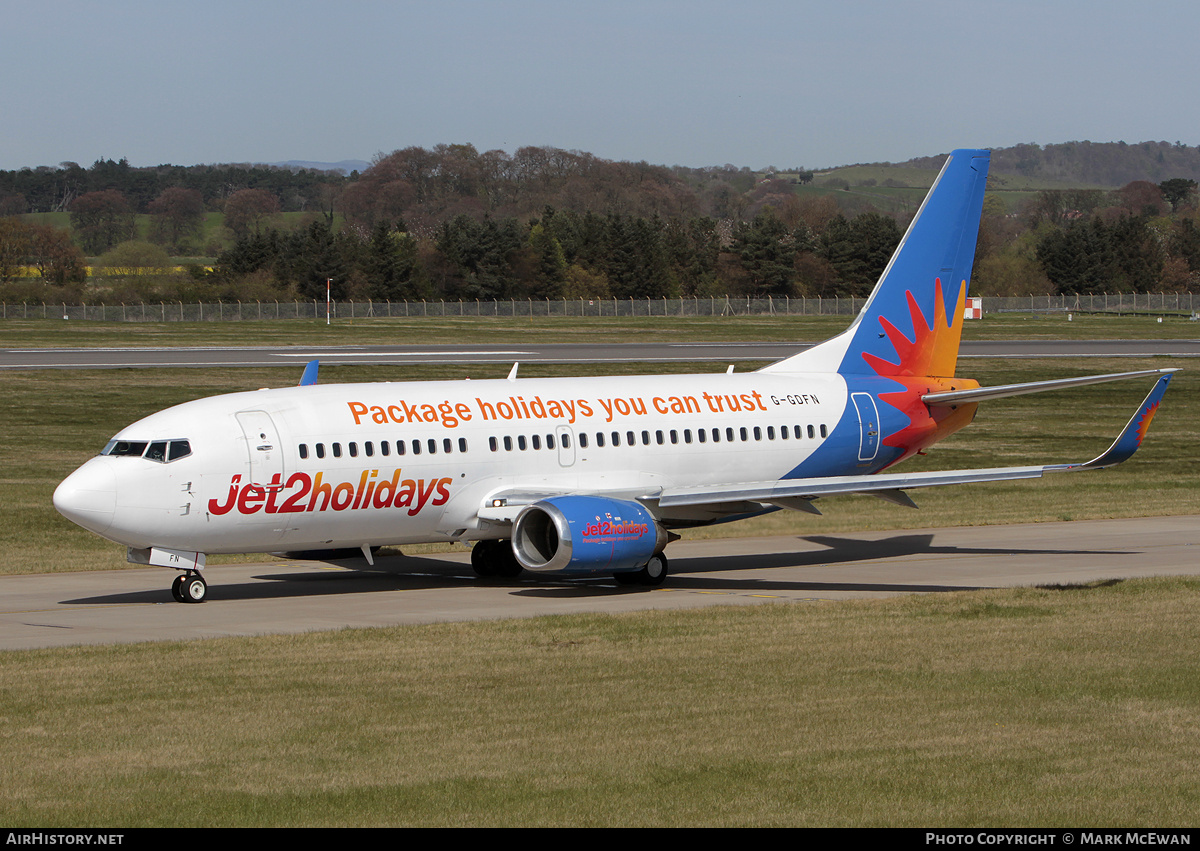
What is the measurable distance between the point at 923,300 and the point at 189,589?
728 inches

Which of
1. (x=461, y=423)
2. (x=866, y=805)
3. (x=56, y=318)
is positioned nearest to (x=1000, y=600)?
(x=461, y=423)

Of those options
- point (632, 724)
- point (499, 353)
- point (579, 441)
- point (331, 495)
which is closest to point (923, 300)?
point (579, 441)

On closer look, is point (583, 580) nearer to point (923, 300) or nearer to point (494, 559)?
point (494, 559)

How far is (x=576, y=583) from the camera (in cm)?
2958

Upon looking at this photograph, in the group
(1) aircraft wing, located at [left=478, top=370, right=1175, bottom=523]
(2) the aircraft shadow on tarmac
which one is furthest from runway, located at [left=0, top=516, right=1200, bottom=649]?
(1) aircraft wing, located at [left=478, top=370, right=1175, bottom=523]

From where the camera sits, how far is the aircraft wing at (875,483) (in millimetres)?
28250

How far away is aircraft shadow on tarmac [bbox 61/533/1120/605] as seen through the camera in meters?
27.9

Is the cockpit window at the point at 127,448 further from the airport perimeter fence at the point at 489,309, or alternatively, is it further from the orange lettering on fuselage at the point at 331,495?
the airport perimeter fence at the point at 489,309

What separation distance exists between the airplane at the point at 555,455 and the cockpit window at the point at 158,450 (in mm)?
36

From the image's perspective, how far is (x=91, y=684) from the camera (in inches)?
744

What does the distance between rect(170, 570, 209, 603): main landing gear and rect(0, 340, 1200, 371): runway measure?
48.2 metres
